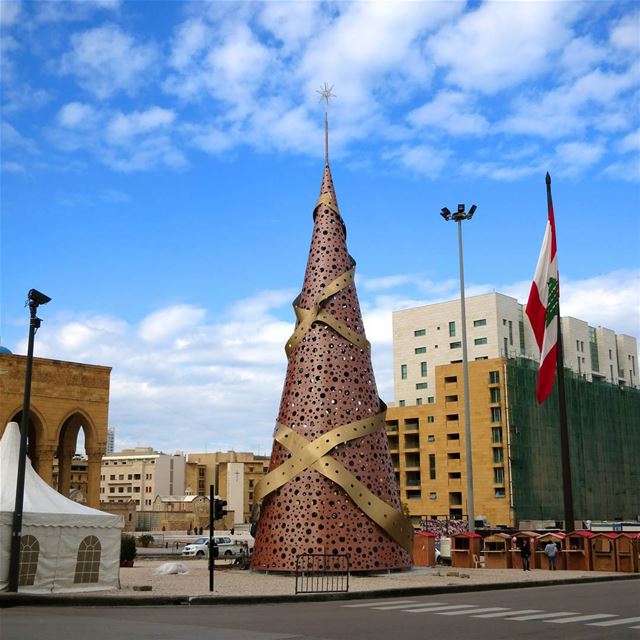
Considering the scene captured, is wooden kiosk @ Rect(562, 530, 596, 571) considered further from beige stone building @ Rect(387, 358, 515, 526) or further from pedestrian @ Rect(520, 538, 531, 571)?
beige stone building @ Rect(387, 358, 515, 526)

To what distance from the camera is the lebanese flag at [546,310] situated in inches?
1118

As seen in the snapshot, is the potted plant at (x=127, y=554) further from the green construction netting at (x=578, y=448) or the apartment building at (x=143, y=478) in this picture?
the apartment building at (x=143, y=478)

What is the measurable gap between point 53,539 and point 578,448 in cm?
6722

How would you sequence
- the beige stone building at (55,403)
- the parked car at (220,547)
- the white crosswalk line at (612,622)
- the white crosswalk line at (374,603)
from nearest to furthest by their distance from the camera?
the white crosswalk line at (612,622), the white crosswalk line at (374,603), the beige stone building at (55,403), the parked car at (220,547)

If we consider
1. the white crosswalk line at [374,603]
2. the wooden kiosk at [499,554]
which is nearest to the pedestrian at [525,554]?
the wooden kiosk at [499,554]

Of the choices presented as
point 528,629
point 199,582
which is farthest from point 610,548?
point 528,629

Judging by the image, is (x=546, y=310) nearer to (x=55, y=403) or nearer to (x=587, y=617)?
(x=587, y=617)

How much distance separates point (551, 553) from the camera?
2666 centimetres

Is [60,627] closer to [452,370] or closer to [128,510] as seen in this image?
[128,510]

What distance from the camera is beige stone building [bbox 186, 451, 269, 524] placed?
114m

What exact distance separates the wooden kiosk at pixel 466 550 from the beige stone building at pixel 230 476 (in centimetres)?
8001

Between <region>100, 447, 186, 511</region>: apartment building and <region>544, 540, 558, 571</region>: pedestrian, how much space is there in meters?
96.7

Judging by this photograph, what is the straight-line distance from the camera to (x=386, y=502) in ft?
72.7

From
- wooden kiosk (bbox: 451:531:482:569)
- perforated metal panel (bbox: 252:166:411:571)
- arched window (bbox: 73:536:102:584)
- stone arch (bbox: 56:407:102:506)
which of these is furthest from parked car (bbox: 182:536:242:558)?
arched window (bbox: 73:536:102:584)
